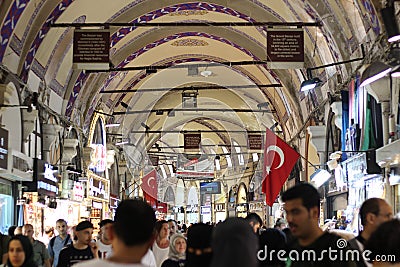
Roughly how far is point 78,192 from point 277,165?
33.6ft

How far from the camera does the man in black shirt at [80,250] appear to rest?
245 inches

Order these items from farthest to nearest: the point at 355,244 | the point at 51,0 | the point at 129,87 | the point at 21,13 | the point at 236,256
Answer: the point at 129,87, the point at 51,0, the point at 21,13, the point at 355,244, the point at 236,256

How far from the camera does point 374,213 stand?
4152mm

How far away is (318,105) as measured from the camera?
60.9 feet

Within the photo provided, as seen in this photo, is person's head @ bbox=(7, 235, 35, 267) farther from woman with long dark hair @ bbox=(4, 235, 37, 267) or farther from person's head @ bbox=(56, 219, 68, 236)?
person's head @ bbox=(56, 219, 68, 236)

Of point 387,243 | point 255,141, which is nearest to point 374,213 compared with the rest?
point 387,243

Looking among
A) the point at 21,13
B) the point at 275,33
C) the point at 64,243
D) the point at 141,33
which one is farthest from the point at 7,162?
the point at 141,33

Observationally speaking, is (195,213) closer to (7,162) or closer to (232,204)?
(232,204)

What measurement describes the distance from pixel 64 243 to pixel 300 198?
249 inches

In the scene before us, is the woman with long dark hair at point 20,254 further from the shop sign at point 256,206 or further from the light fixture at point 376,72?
the shop sign at point 256,206

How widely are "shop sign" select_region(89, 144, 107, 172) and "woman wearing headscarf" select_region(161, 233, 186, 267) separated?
16.3 meters

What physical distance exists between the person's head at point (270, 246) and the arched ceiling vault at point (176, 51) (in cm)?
831

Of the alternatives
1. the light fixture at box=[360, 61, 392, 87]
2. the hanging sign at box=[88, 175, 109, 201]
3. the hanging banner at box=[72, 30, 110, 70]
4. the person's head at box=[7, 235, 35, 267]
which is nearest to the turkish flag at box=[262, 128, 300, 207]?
the light fixture at box=[360, 61, 392, 87]

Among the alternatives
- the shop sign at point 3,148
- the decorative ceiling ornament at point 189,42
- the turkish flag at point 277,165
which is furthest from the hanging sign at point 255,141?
the turkish flag at point 277,165
